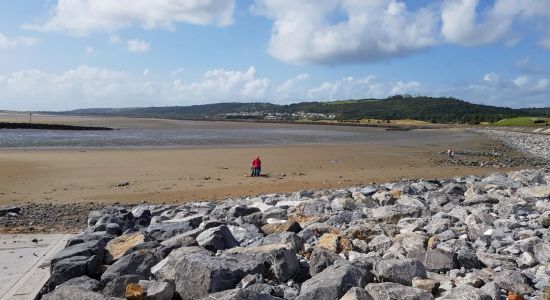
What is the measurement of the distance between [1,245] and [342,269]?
639cm

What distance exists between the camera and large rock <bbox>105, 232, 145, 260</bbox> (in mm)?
7066

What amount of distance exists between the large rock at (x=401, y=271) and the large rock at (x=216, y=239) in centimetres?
244

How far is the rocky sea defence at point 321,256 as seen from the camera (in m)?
5.23

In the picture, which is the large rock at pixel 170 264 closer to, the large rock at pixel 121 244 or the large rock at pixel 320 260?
the large rock at pixel 121 244

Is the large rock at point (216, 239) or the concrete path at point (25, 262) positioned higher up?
the large rock at point (216, 239)

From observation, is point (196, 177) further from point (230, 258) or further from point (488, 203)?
point (230, 258)

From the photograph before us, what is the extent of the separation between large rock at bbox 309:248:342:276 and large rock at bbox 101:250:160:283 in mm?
2123

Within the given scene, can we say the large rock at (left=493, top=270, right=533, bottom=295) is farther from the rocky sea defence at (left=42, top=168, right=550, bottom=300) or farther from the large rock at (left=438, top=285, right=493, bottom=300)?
the large rock at (left=438, top=285, right=493, bottom=300)

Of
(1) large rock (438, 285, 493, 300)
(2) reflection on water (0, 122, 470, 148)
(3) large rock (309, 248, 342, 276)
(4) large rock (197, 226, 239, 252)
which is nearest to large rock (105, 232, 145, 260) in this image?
(4) large rock (197, 226, 239, 252)

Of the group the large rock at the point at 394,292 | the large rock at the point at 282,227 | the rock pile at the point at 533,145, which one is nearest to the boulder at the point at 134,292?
the large rock at the point at 394,292

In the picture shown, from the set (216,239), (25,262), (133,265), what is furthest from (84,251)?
(216,239)

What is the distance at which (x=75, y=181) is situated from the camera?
18.3 metres

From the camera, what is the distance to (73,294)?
5148 mm

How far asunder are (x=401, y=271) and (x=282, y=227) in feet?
9.54
